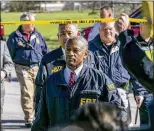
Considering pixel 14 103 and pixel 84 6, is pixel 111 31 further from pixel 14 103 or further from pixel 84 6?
pixel 84 6

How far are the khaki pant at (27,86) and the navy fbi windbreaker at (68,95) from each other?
15.2 ft

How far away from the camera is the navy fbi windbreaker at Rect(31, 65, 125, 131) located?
15.2ft

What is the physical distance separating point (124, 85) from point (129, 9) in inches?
624

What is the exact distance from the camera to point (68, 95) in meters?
4.66

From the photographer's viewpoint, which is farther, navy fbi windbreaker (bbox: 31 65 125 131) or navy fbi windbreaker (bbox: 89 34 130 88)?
navy fbi windbreaker (bbox: 89 34 130 88)

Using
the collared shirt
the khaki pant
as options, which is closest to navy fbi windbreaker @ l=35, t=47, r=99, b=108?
the collared shirt

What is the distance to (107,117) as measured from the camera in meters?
2.00

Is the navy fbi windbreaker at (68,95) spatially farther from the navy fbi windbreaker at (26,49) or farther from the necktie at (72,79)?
the navy fbi windbreaker at (26,49)

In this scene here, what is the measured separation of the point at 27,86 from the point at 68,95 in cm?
502

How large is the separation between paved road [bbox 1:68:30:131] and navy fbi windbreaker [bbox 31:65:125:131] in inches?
170

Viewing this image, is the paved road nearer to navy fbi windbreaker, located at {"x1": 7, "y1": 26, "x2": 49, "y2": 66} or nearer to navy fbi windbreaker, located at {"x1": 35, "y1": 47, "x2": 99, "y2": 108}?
navy fbi windbreaker, located at {"x1": 7, "y1": 26, "x2": 49, "y2": 66}

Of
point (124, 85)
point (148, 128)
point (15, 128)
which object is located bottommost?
point (15, 128)

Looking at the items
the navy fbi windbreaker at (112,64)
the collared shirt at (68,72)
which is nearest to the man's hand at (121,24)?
the navy fbi windbreaker at (112,64)

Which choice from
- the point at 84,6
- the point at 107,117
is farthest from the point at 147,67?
the point at 84,6
